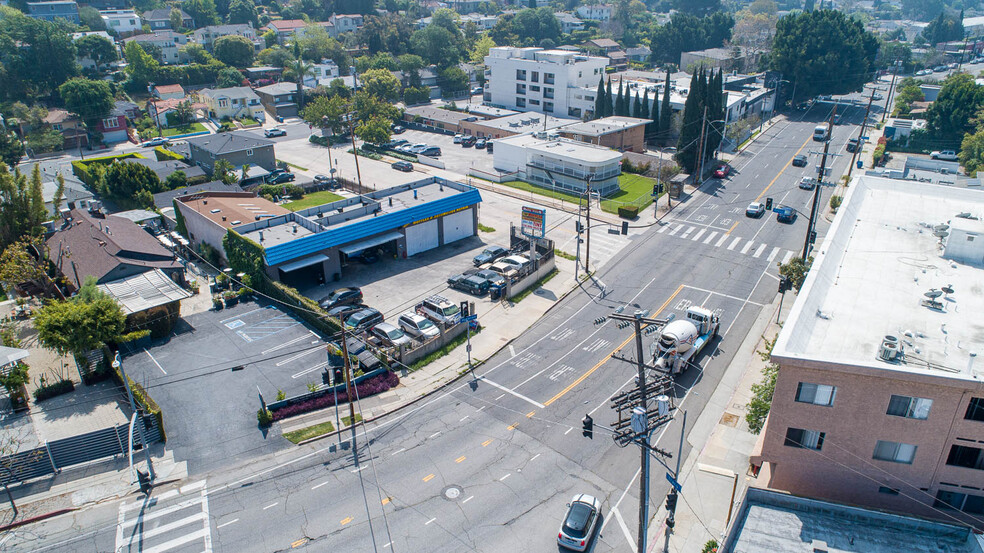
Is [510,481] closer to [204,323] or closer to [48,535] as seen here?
[48,535]

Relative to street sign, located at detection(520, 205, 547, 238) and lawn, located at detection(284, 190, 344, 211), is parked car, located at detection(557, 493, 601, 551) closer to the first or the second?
street sign, located at detection(520, 205, 547, 238)

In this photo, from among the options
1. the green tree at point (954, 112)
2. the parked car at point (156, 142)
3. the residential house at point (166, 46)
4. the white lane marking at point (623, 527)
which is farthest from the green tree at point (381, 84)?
the white lane marking at point (623, 527)

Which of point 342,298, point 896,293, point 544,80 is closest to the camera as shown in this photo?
point 896,293

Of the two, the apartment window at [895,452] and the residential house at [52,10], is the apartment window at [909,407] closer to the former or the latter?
the apartment window at [895,452]

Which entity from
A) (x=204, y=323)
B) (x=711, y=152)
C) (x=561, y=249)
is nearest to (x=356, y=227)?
(x=204, y=323)

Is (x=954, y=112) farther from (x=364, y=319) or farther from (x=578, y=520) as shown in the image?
(x=578, y=520)

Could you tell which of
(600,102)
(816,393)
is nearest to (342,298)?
(816,393)
